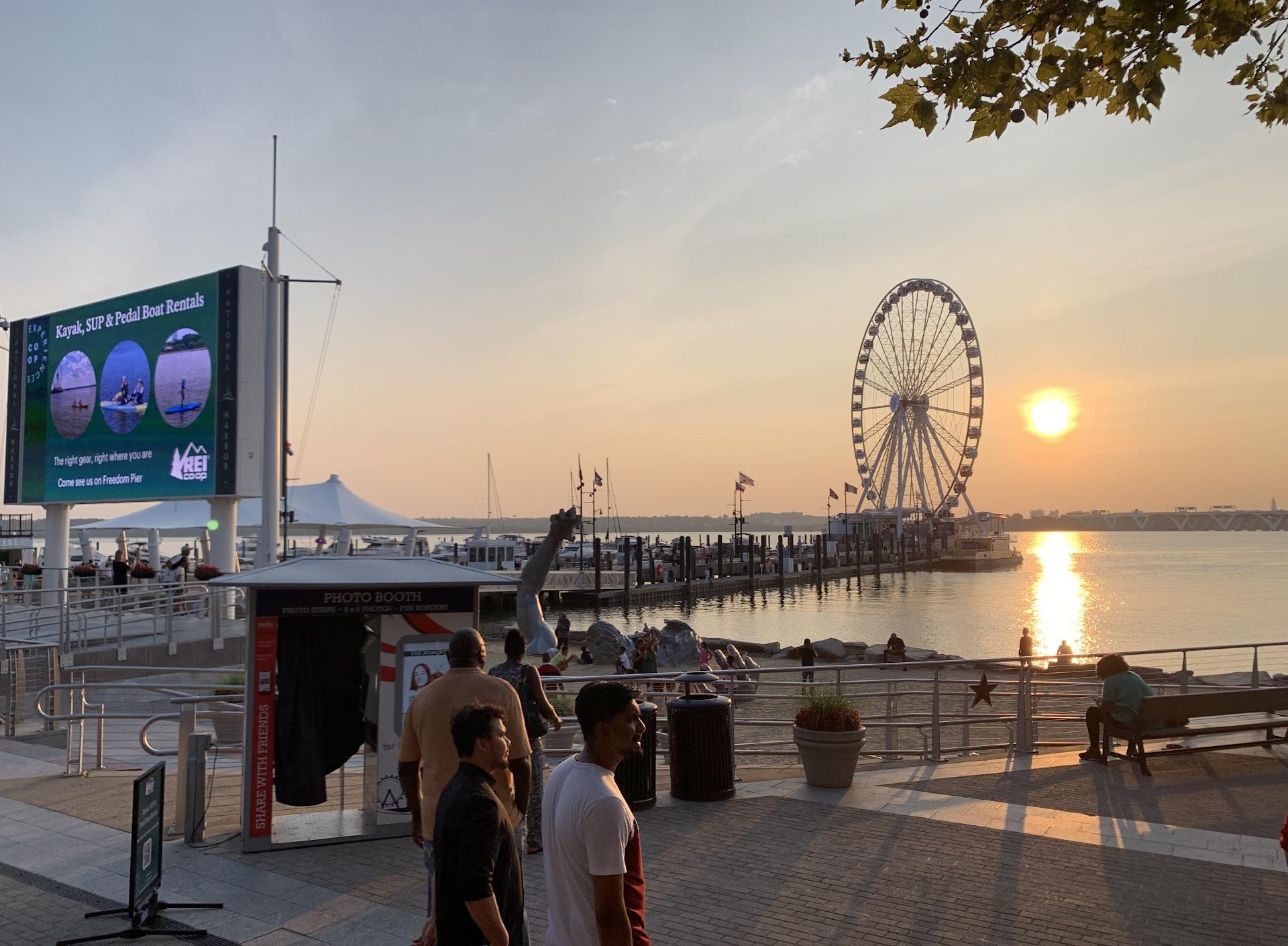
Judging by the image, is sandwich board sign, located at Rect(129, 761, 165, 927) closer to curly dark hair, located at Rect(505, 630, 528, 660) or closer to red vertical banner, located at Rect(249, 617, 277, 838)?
red vertical banner, located at Rect(249, 617, 277, 838)

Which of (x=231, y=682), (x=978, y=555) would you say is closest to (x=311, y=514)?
(x=231, y=682)

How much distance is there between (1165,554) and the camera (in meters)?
178

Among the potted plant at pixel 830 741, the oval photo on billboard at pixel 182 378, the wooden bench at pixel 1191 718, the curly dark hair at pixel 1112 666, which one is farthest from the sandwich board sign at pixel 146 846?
the oval photo on billboard at pixel 182 378

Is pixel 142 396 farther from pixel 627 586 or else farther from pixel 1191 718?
pixel 627 586

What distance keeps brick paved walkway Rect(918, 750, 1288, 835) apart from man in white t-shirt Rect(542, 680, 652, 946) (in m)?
6.09

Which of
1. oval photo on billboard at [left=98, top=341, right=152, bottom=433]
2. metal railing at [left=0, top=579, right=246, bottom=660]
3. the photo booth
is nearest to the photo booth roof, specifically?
the photo booth

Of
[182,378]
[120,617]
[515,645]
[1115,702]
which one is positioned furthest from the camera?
[182,378]

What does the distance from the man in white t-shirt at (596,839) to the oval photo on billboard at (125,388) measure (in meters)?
22.4

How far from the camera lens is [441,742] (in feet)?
16.8

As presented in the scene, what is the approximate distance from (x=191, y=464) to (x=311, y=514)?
508cm

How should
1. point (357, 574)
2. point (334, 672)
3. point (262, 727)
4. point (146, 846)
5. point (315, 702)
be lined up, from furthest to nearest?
point (334, 672)
point (315, 702)
point (357, 574)
point (262, 727)
point (146, 846)

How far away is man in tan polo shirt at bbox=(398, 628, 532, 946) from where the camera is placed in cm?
511

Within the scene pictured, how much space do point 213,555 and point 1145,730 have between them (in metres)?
18.7

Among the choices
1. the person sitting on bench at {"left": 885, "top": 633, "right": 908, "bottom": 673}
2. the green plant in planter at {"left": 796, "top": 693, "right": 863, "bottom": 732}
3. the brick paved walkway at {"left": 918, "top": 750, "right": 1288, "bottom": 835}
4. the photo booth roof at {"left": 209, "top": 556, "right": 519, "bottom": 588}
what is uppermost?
the photo booth roof at {"left": 209, "top": 556, "right": 519, "bottom": 588}
